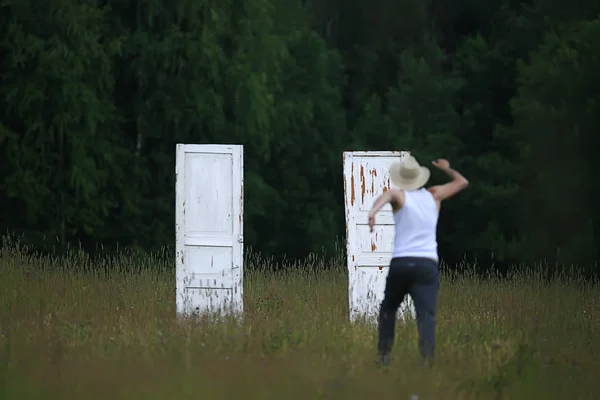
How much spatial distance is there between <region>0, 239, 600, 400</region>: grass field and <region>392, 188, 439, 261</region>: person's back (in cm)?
90

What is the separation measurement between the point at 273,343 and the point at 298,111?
2361 centimetres

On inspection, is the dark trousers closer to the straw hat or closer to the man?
the man

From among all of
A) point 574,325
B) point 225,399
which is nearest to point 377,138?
point 574,325

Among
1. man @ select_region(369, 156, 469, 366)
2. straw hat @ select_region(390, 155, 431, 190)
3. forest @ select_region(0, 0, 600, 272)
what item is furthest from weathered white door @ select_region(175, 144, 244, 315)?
man @ select_region(369, 156, 469, 366)

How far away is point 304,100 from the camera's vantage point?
34.9 metres

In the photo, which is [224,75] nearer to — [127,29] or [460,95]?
[127,29]

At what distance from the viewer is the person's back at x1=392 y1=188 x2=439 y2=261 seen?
9.36 meters

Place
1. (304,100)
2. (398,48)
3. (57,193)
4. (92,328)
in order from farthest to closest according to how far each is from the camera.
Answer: (398,48) < (304,100) < (57,193) < (92,328)

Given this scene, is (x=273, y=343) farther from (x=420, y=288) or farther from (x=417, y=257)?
(x=417, y=257)

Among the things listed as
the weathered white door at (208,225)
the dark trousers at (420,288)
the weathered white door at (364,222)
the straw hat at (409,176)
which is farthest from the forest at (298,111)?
A: the dark trousers at (420,288)

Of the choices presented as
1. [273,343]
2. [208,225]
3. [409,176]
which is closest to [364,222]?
[208,225]

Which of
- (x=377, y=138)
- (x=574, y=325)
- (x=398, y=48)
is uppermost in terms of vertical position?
(x=398, y=48)

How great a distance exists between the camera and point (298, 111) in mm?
33844

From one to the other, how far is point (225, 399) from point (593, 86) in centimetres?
2587
